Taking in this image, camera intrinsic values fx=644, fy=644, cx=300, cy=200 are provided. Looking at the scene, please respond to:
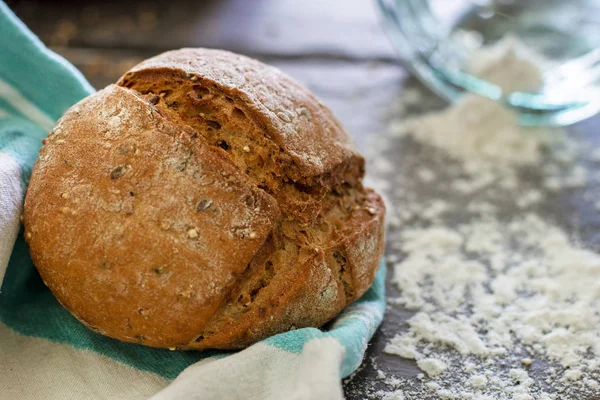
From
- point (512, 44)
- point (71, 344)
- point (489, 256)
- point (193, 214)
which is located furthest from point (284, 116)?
point (512, 44)

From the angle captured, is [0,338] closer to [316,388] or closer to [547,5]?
[316,388]

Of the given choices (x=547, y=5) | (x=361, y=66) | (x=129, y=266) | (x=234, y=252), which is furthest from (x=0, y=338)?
(x=547, y=5)

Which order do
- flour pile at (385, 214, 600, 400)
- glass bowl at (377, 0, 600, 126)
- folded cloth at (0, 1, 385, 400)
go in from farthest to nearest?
glass bowl at (377, 0, 600, 126), flour pile at (385, 214, 600, 400), folded cloth at (0, 1, 385, 400)

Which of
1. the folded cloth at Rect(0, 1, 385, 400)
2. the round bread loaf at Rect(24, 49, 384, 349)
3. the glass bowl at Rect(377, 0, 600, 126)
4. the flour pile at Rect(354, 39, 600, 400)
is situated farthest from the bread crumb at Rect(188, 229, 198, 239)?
the glass bowl at Rect(377, 0, 600, 126)

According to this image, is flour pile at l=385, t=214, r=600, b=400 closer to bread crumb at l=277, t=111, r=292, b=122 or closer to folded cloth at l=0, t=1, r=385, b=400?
folded cloth at l=0, t=1, r=385, b=400

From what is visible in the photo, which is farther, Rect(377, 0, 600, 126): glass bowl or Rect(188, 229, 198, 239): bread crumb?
Rect(377, 0, 600, 126): glass bowl

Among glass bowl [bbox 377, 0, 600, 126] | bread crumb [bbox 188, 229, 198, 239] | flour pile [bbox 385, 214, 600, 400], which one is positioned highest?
bread crumb [bbox 188, 229, 198, 239]
